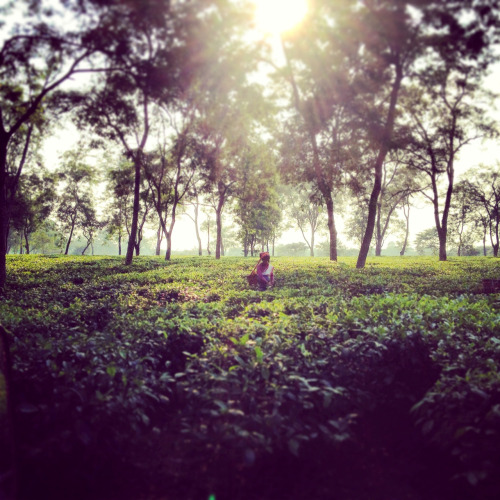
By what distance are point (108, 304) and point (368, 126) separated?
1287cm

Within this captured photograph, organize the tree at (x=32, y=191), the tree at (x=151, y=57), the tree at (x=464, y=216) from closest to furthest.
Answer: the tree at (x=151, y=57) → the tree at (x=32, y=191) → the tree at (x=464, y=216)

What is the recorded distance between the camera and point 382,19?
350 inches

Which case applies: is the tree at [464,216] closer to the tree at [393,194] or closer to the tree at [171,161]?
the tree at [393,194]

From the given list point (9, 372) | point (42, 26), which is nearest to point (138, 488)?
point (9, 372)

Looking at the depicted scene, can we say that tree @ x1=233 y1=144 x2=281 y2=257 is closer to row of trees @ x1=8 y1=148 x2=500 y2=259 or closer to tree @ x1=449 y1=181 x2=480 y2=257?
row of trees @ x1=8 y1=148 x2=500 y2=259

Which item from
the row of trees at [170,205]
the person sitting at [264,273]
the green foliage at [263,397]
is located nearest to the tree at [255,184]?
the row of trees at [170,205]

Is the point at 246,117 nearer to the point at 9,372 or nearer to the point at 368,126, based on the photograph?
the point at 368,126

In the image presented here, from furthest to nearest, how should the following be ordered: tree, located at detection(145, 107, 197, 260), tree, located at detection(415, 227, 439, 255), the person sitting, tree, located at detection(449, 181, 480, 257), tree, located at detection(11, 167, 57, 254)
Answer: tree, located at detection(415, 227, 439, 255) < tree, located at detection(449, 181, 480, 257) < tree, located at detection(11, 167, 57, 254) < tree, located at detection(145, 107, 197, 260) < the person sitting

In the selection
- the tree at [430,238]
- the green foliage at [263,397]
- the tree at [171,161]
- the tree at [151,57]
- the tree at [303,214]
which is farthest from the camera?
the tree at [430,238]

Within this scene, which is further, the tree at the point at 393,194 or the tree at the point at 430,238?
the tree at the point at 430,238

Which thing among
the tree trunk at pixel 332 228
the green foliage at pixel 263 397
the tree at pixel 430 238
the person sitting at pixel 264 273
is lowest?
the green foliage at pixel 263 397

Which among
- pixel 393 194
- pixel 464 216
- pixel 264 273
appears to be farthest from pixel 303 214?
pixel 264 273

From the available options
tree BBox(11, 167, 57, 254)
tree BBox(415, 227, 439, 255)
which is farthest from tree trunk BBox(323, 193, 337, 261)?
tree BBox(415, 227, 439, 255)

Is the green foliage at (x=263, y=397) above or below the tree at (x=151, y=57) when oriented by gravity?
below
